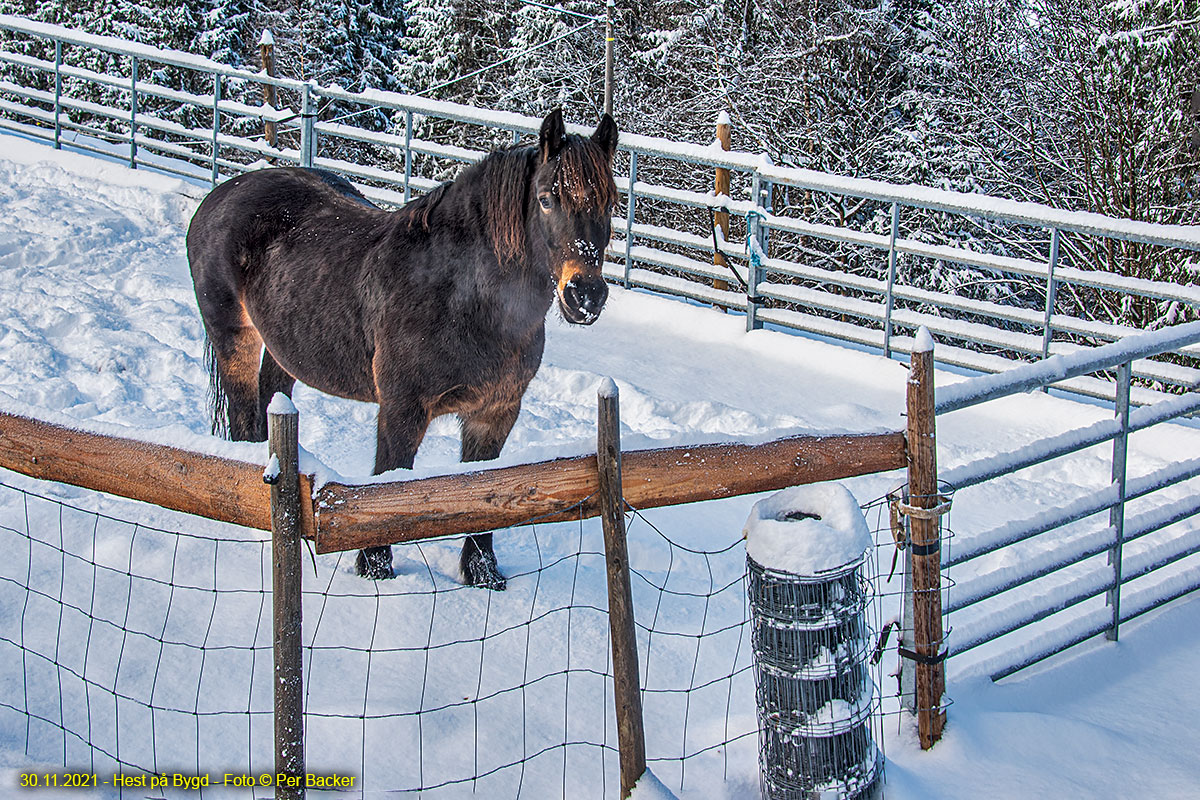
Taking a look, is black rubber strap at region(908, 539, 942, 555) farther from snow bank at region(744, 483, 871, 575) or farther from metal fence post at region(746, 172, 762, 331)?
metal fence post at region(746, 172, 762, 331)

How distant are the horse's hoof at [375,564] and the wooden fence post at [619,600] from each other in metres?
1.81

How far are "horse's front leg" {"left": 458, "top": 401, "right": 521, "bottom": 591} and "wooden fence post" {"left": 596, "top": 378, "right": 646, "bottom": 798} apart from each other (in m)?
1.67

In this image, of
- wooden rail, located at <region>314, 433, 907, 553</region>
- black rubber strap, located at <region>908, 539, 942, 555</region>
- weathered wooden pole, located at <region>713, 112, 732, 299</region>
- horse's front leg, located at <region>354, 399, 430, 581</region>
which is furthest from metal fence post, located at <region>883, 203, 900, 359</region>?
wooden rail, located at <region>314, 433, 907, 553</region>

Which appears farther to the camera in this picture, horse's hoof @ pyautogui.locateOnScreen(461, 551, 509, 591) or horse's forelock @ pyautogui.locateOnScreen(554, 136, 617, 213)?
horse's hoof @ pyautogui.locateOnScreen(461, 551, 509, 591)

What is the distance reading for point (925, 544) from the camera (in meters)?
3.02

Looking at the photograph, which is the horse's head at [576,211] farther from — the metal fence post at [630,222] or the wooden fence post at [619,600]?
the metal fence post at [630,222]

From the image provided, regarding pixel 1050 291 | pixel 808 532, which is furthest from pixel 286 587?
pixel 1050 291

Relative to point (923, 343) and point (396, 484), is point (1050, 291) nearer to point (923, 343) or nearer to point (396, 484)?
point (923, 343)

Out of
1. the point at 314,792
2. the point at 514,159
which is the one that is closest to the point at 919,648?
the point at 314,792

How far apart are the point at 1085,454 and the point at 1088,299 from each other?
8597 mm

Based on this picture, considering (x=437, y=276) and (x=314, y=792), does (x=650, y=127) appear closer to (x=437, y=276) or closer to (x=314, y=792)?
(x=437, y=276)

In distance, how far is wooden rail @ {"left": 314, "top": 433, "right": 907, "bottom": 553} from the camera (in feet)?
7.98

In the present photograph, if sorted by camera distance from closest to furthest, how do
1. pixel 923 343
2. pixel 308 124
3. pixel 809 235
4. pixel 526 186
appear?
pixel 923 343, pixel 526 186, pixel 809 235, pixel 308 124

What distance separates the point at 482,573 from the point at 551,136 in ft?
5.79
